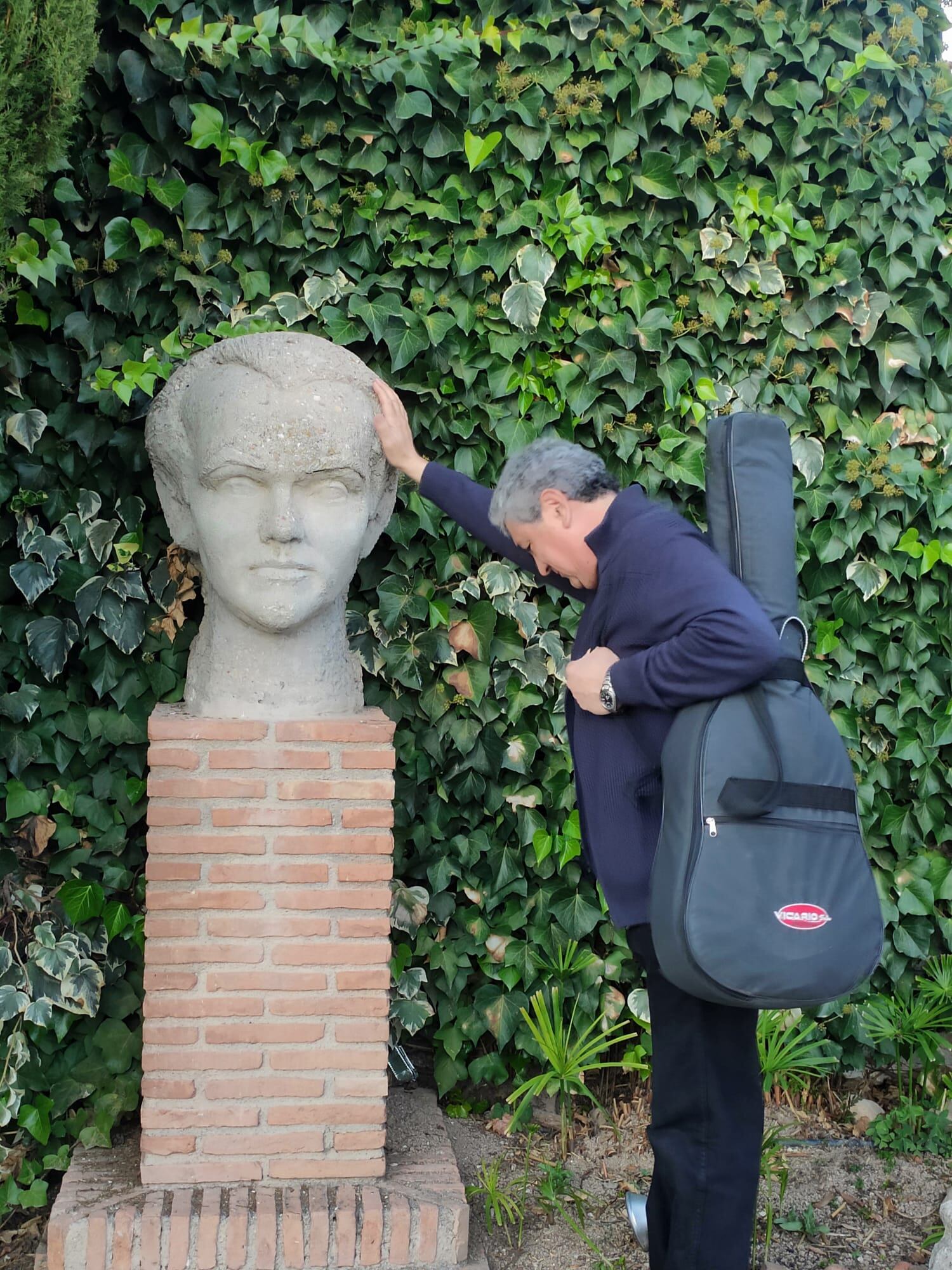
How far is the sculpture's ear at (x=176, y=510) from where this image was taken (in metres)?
2.76

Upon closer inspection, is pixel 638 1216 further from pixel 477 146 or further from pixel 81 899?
pixel 477 146

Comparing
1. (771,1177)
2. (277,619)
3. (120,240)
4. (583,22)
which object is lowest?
(771,1177)

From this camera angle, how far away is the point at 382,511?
2857 mm

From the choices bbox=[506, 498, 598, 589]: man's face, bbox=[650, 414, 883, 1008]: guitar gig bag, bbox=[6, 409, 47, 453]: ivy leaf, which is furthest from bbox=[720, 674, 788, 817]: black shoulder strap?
bbox=[6, 409, 47, 453]: ivy leaf

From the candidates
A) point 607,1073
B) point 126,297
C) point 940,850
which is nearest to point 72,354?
point 126,297

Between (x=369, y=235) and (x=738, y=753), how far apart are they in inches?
73.7

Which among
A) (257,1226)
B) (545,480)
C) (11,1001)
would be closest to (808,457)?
(545,480)

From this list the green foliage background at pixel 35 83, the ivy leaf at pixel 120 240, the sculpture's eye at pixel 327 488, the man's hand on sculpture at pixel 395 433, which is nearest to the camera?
the green foliage background at pixel 35 83

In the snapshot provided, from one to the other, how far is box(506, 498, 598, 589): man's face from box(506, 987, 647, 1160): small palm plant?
1.38m

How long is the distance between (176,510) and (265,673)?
1.58ft

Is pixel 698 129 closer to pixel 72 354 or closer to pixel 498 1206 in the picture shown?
pixel 72 354

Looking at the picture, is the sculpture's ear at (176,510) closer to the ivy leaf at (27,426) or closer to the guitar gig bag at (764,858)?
the ivy leaf at (27,426)

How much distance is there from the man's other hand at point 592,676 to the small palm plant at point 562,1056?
4.03 ft

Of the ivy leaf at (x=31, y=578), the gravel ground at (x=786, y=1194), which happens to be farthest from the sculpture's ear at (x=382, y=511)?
the gravel ground at (x=786, y=1194)
